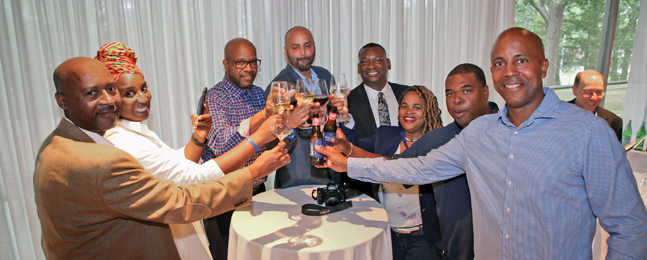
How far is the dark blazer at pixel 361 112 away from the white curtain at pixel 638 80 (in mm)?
4418

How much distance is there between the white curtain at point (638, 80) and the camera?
505 centimetres

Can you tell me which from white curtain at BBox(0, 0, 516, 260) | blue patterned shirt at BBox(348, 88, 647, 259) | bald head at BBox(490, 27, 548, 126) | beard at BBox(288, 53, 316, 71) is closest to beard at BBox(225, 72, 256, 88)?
beard at BBox(288, 53, 316, 71)

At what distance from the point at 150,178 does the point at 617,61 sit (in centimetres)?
732

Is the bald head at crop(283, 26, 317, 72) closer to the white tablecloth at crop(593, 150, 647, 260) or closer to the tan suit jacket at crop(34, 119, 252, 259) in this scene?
the tan suit jacket at crop(34, 119, 252, 259)

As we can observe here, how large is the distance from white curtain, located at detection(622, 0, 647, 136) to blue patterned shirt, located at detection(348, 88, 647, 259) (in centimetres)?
531

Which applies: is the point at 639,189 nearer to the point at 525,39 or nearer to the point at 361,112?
the point at 525,39

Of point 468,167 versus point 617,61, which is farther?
point 617,61

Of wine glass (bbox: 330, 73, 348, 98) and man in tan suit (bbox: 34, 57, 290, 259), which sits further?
wine glass (bbox: 330, 73, 348, 98)

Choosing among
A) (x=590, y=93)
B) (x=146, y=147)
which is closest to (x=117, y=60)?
(x=146, y=147)

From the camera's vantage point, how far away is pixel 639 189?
253 cm

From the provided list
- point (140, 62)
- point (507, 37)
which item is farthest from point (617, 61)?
point (140, 62)

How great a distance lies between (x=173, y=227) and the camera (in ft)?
6.22

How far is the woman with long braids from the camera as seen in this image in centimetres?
229

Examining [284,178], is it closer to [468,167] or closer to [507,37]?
[468,167]
